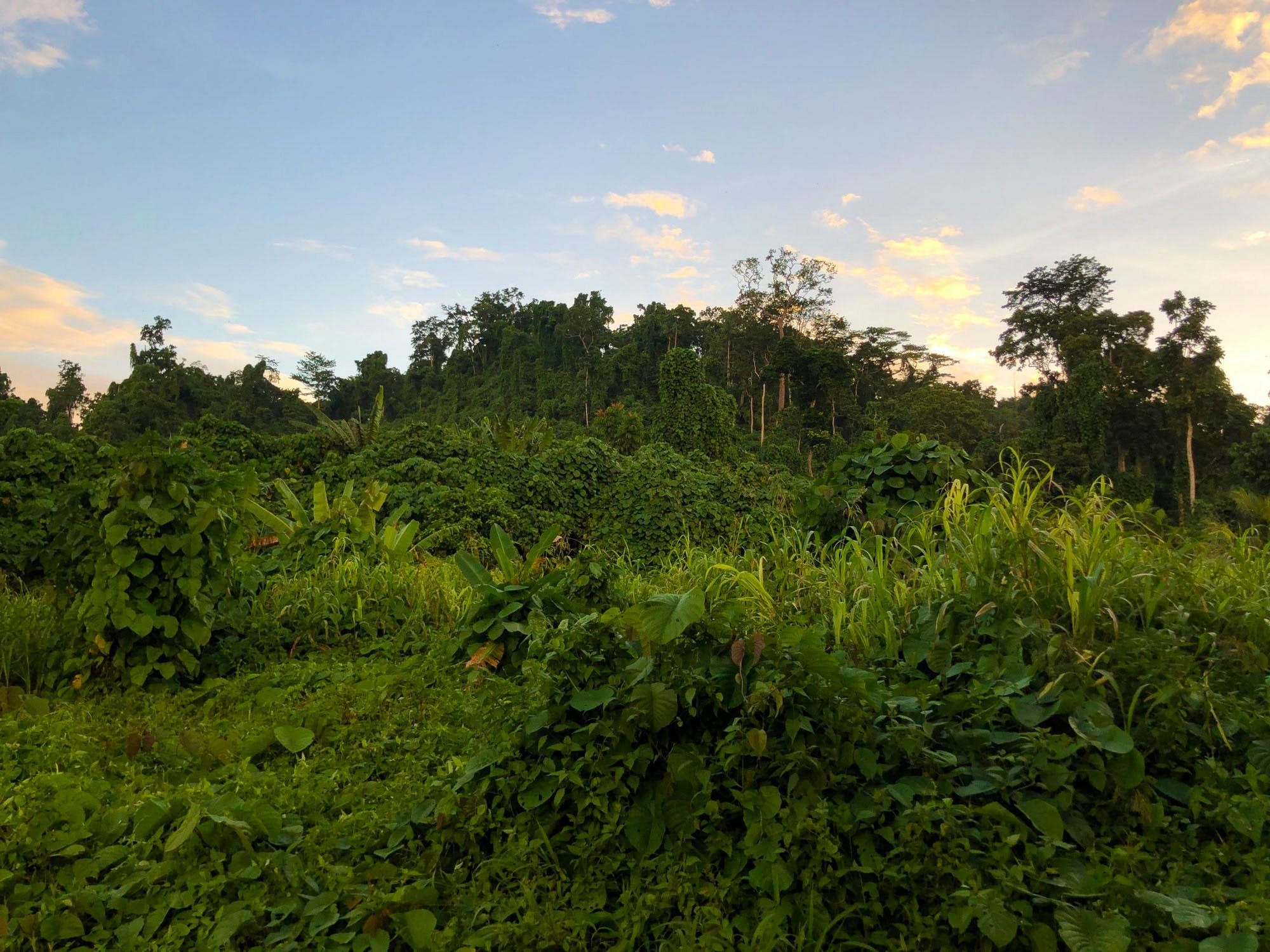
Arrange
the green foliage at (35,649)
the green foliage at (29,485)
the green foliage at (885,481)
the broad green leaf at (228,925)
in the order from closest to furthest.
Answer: the broad green leaf at (228,925) < the green foliage at (35,649) < the green foliage at (885,481) < the green foliage at (29,485)

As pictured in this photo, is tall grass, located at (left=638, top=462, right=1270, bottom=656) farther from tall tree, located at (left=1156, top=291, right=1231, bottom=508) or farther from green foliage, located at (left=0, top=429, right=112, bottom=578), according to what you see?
tall tree, located at (left=1156, top=291, right=1231, bottom=508)

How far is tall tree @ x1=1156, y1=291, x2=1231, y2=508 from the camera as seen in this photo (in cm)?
2639

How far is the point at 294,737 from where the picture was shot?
118 inches

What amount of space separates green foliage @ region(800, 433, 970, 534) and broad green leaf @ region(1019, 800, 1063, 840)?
290cm

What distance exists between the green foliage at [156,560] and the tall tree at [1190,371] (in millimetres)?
30544

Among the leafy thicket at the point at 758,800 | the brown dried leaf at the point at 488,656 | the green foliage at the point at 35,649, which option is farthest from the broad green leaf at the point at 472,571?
the green foliage at the point at 35,649

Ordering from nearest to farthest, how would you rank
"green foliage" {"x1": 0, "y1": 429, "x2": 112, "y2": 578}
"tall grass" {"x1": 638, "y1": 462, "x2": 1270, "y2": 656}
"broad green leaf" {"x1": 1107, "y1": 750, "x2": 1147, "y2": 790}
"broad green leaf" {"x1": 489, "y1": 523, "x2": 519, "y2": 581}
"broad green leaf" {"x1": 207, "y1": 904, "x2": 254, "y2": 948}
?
"broad green leaf" {"x1": 207, "y1": 904, "x2": 254, "y2": 948} < "broad green leaf" {"x1": 1107, "y1": 750, "x2": 1147, "y2": 790} < "tall grass" {"x1": 638, "y1": 462, "x2": 1270, "y2": 656} < "broad green leaf" {"x1": 489, "y1": 523, "x2": 519, "y2": 581} < "green foliage" {"x1": 0, "y1": 429, "x2": 112, "y2": 578}

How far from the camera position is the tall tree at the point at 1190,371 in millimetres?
26391

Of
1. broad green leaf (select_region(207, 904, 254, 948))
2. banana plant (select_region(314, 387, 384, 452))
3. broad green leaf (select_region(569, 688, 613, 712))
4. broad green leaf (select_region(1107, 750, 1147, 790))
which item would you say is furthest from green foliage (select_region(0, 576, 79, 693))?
banana plant (select_region(314, 387, 384, 452))

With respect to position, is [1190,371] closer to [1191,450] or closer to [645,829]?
[1191,450]

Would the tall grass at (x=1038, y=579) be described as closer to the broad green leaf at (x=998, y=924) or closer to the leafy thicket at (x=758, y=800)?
the leafy thicket at (x=758, y=800)

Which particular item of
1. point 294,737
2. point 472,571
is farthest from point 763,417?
point 294,737

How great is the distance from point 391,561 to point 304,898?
382 centimetres

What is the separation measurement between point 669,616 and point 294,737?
1.76 m
